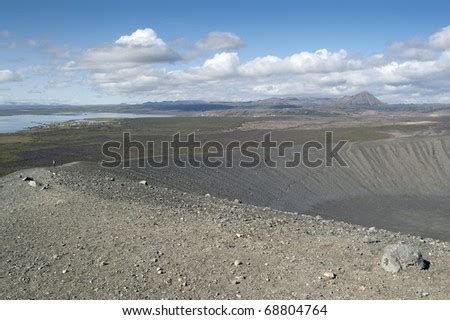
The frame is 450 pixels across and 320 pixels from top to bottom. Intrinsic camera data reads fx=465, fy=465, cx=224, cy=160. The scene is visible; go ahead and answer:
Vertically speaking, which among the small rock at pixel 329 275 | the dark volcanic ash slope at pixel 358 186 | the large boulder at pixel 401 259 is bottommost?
the dark volcanic ash slope at pixel 358 186

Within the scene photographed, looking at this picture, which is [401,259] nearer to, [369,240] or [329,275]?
[329,275]

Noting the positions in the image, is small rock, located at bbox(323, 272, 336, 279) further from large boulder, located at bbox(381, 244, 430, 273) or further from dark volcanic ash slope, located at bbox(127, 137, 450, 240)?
dark volcanic ash slope, located at bbox(127, 137, 450, 240)

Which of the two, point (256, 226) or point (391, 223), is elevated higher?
point (256, 226)

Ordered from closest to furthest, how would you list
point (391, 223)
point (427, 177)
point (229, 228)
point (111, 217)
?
point (229, 228), point (111, 217), point (391, 223), point (427, 177)

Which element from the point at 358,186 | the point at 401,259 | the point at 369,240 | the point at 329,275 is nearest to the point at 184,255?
the point at 329,275

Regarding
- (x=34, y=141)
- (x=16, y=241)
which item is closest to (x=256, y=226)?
(x=16, y=241)

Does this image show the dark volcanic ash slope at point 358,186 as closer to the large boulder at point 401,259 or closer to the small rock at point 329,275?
the large boulder at point 401,259

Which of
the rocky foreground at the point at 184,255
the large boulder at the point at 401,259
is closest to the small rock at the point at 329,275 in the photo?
the rocky foreground at the point at 184,255

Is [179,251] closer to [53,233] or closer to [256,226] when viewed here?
[256,226]
